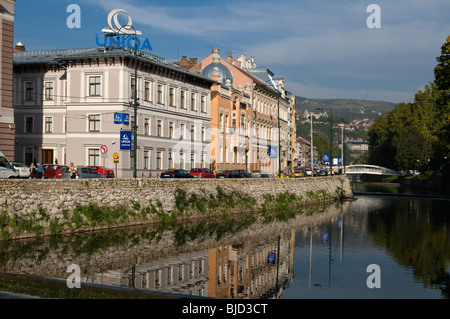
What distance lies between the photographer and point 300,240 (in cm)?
3216

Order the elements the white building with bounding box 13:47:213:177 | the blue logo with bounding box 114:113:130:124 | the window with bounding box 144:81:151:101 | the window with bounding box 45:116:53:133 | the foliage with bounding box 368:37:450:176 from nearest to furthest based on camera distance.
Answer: the blue logo with bounding box 114:113:130:124
the white building with bounding box 13:47:213:177
the window with bounding box 144:81:151:101
the window with bounding box 45:116:53:133
the foliage with bounding box 368:37:450:176

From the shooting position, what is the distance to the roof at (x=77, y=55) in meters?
51.6

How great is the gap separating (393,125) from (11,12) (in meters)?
98.5

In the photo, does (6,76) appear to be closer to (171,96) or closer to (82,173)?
(82,173)

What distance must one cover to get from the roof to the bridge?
7666cm

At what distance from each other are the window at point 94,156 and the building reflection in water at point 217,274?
27.3 metres

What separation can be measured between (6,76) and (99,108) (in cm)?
1190

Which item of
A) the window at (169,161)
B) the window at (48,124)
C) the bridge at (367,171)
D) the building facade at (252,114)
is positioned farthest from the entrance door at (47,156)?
the bridge at (367,171)

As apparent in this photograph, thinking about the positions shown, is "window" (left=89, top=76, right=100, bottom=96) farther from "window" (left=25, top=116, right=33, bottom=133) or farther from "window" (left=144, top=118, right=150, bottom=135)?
"window" (left=25, top=116, right=33, bottom=133)

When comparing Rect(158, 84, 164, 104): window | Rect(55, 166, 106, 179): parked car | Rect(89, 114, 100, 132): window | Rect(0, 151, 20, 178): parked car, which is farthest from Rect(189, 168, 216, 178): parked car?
Rect(0, 151, 20, 178): parked car

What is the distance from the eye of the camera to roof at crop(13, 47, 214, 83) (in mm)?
51562

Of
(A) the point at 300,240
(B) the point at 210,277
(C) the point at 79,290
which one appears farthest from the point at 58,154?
(C) the point at 79,290

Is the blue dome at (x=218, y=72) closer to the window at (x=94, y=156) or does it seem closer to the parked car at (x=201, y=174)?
the parked car at (x=201, y=174)
